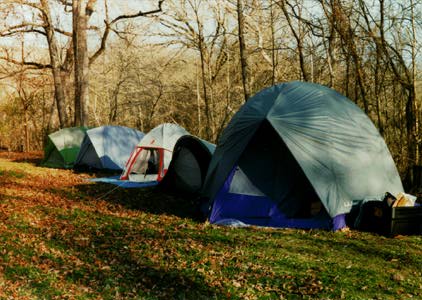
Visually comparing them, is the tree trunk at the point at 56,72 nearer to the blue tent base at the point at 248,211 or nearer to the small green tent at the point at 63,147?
the small green tent at the point at 63,147

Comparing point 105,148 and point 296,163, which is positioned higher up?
point 105,148

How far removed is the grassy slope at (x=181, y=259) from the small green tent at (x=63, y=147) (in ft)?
28.2

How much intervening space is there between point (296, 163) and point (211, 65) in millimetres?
18074

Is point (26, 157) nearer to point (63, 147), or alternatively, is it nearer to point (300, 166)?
point (63, 147)

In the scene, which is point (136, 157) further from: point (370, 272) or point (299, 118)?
point (370, 272)

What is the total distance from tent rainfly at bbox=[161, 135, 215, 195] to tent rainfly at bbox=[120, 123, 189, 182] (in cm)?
196

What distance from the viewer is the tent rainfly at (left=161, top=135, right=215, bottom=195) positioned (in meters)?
11.3

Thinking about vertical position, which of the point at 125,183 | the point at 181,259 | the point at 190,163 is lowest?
the point at 181,259

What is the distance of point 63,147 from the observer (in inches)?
699

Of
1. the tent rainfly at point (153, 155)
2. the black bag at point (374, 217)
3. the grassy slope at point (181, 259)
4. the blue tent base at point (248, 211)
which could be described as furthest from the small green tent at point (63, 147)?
the black bag at point (374, 217)

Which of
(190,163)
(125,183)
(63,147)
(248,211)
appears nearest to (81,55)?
(63,147)

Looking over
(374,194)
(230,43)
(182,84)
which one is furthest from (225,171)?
(182,84)

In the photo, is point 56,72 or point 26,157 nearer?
point 56,72

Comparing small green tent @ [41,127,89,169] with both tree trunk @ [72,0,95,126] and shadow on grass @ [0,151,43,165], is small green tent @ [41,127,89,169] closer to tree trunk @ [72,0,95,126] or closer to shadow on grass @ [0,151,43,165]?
shadow on grass @ [0,151,43,165]
